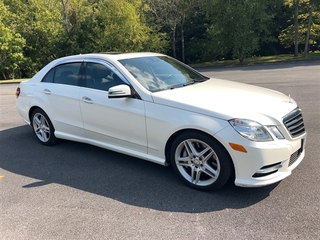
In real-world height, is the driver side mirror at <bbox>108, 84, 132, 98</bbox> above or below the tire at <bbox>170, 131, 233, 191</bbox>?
above

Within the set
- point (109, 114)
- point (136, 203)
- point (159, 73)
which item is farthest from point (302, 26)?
point (136, 203)

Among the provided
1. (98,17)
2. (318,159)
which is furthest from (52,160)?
(98,17)

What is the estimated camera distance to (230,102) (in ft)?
12.6

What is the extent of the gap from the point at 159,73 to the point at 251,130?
184 centimetres

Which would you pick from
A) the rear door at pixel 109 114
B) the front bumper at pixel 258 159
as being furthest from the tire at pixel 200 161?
the rear door at pixel 109 114

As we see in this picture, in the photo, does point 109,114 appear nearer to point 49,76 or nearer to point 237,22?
point 49,76

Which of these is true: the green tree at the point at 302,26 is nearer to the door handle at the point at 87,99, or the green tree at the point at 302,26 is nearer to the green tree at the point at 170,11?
the green tree at the point at 170,11

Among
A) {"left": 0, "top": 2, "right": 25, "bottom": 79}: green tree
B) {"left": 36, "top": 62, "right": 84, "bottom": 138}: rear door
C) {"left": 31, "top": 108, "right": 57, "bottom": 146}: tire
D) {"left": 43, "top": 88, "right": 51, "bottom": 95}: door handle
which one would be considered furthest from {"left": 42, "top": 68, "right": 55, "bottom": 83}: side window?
{"left": 0, "top": 2, "right": 25, "bottom": 79}: green tree

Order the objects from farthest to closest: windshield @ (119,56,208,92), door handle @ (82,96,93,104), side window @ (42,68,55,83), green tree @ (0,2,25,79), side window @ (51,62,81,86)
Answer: green tree @ (0,2,25,79) → side window @ (42,68,55,83) → side window @ (51,62,81,86) → door handle @ (82,96,93,104) → windshield @ (119,56,208,92)

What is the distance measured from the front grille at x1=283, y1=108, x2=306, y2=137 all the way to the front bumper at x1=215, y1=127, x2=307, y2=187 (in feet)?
0.55

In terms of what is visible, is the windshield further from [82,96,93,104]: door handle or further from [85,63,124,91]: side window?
[82,96,93,104]: door handle

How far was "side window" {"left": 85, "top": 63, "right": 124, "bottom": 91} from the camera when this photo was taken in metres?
4.58

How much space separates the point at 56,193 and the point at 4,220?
0.69 meters

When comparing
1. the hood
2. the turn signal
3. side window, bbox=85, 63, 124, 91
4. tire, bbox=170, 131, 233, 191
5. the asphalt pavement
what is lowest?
the asphalt pavement
